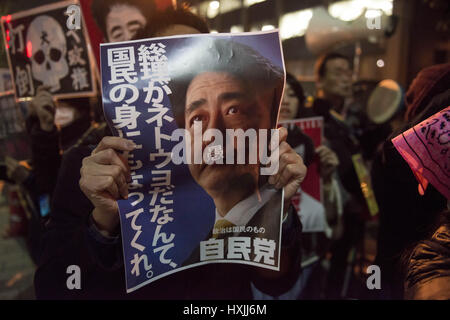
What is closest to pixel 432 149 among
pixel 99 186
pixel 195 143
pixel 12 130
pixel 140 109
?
pixel 195 143

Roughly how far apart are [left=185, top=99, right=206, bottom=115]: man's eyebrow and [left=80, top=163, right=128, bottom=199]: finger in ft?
0.86

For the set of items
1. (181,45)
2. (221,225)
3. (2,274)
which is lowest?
(2,274)

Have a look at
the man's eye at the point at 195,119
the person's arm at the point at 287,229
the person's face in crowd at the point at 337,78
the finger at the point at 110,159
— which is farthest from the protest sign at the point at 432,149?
the person's face in crowd at the point at 337,78

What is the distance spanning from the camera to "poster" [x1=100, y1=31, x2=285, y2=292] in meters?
0.95

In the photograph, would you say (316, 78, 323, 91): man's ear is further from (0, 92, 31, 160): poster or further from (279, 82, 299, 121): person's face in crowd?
(0, 92, 31, 160): poster

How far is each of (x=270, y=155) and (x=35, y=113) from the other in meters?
1.01

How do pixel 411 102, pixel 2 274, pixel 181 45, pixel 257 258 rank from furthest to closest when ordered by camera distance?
pixel 2 274 < pixel 411 102 < pixel 257 258 < pixel 181 45

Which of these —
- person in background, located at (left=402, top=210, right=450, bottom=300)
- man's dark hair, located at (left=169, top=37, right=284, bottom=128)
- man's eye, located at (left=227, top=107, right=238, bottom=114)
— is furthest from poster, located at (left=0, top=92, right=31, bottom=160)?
person in background, located at (left=402, top=210, right=450, bottom=300)

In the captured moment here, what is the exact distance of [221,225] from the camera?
1056 millimetres

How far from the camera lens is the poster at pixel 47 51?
4.09 feet

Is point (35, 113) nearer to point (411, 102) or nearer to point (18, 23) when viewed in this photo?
point (18, 23)

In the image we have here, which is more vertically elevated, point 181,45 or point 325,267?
point 181,45
